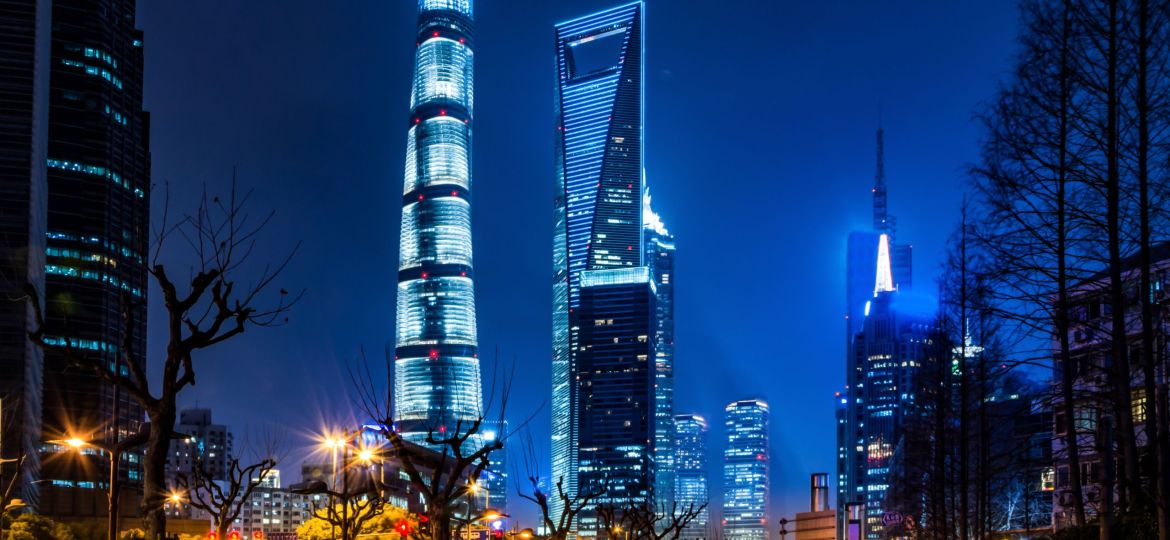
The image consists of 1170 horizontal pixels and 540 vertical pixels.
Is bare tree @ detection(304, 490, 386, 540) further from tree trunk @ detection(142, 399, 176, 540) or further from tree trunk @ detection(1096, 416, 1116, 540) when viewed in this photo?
tree trunk @ detection(1096, 416, 1116, 540)

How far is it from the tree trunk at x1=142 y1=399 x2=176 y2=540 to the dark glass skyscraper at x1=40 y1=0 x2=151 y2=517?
12233 cm

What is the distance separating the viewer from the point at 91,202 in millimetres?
142875

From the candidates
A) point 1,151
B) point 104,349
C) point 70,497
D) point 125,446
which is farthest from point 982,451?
point 104,349

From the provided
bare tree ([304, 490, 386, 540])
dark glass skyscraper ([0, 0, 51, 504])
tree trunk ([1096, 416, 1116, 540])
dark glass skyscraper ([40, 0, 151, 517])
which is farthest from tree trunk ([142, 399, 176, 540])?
dark glass skyscraper ([40, 0, 151, 517])

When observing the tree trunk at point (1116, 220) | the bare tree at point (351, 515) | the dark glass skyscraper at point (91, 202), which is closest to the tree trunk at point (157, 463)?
the tree trunk at point (1116, 220)

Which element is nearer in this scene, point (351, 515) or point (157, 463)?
point (157, 463)

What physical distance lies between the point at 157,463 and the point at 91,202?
139237 millimetres

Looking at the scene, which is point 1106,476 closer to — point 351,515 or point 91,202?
point 351,515

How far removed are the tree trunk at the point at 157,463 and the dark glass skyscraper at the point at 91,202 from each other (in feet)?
401

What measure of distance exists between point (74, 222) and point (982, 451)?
12891cm

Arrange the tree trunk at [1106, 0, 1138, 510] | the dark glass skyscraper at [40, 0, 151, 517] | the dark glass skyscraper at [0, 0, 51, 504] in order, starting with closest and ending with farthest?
the tree trunk at [1106, 0, 1138, 510] → the dark glass skyscraper at [0, 0, 51, 504] → the dark glass skyscraper at [40, 0, 151, 517]

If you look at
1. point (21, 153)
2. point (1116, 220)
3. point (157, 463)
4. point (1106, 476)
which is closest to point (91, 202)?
point (21, 153)

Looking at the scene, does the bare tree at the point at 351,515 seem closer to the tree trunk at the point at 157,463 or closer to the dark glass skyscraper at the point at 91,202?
the tree trunk at the point at 157,463

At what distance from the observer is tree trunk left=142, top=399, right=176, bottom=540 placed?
618 inches
